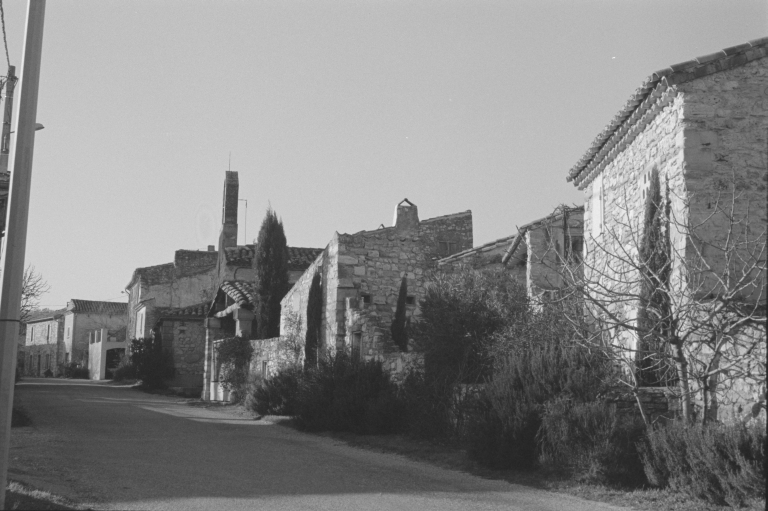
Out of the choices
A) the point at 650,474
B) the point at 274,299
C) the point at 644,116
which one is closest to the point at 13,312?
the point at 650,474

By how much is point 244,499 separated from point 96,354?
46.7 meters

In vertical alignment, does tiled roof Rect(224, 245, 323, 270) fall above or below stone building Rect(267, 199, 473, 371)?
above

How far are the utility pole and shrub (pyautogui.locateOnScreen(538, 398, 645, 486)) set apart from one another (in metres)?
6.08

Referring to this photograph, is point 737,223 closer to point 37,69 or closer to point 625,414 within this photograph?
point 625,414

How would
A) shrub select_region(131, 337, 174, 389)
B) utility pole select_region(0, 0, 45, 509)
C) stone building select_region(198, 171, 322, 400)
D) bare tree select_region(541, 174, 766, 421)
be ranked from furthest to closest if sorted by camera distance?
shrub select_region(131, 337, 174, 389), stone building select_region(198, 171, 322, 400), bare tree select_region(541, 174, 766, 421), utility pole select_region(0, 0, 45, 509)

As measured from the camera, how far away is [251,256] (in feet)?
110

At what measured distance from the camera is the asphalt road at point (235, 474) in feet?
26.2

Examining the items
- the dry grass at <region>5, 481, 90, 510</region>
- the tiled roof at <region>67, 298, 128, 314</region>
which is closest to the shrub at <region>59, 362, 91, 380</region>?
the tiled roof at <region>67, 298, 128, 314</region>

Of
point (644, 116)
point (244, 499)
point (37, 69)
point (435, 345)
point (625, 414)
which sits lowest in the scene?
point (244, 499)

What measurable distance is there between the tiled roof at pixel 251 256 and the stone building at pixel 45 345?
111ft

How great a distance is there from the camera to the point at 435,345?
13.1 metres

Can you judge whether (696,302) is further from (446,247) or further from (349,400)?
(446,247)

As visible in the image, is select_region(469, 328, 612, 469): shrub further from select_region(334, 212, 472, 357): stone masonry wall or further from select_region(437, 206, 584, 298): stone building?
select_region(334, 212, 472, 357): stone masonry wall

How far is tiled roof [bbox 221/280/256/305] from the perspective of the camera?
25.2 metres
